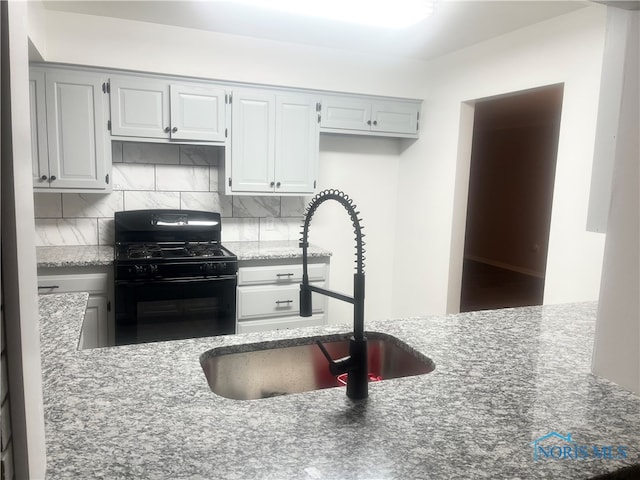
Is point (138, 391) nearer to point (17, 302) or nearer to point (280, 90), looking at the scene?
point (17, 302)

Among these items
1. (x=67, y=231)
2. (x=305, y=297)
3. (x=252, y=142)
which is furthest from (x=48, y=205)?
(x=305, y=297)

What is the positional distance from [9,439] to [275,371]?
0.84 metres

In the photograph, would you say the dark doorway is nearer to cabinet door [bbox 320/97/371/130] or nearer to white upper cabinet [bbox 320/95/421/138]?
white upper cabinet [bbox 320/95/421/138]

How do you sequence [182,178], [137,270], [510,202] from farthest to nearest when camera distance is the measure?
[510,202] < [182,178] < [137,270]

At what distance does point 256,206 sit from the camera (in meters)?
3.70

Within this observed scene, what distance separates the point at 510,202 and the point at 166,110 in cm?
566

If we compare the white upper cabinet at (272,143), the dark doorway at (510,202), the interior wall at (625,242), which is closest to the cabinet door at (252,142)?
the white upper cabinet at (272,143)

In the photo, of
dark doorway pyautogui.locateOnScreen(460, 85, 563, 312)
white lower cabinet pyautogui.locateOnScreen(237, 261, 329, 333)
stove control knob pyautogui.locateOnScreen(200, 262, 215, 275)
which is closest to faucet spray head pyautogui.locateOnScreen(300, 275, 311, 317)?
stove control knob pyautogui.locateOnScreen(200, 262, 215, 275)

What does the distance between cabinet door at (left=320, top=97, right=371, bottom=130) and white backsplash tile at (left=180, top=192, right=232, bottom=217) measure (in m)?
0.96

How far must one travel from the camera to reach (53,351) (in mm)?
1210

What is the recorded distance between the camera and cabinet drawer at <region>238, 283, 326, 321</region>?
10.4 feet

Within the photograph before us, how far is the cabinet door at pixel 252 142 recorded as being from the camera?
10.6 ft

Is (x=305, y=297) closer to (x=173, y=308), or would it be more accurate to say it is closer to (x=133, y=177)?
(x=173, y=308)

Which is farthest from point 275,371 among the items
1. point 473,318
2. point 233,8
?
point 233,8
